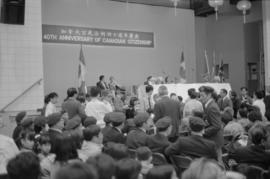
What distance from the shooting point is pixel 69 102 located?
5.67 metres

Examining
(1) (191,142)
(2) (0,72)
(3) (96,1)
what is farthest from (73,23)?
(1) (191,142)

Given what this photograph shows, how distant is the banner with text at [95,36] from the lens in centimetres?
1175

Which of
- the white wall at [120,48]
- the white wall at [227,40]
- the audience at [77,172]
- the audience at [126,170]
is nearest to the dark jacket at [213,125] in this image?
the audience at [126,170]

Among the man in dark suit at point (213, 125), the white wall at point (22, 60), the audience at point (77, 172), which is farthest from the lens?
the white wall at point (22, 60)

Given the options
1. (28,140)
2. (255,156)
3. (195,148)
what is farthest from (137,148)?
(28,140)

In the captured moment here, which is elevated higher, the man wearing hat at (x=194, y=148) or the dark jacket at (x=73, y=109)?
the dark jacket at (x=73, y=109)

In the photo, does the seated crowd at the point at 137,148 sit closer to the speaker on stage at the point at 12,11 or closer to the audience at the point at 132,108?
the audience at the point at 132,108

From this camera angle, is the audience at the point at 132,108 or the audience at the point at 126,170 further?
the audience at the point at 132,108

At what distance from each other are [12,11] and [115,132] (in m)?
4.80

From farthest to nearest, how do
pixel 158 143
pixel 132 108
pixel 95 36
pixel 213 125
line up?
pixel 95 36, pixel 132 108, pixel 213 125, pixel 158 143

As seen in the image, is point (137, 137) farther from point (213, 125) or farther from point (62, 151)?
point (62, 151)

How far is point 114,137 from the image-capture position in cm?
443

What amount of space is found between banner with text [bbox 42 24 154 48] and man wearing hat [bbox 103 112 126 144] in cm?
Answer: 768

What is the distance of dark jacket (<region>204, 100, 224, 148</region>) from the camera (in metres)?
4.81
